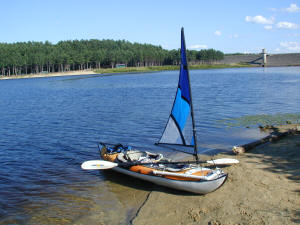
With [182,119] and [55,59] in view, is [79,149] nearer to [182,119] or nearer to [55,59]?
[182,119]

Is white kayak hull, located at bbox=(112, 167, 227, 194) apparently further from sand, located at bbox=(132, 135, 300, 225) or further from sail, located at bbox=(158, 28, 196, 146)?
sail, located at bbox=(158, 28, 196, 146)

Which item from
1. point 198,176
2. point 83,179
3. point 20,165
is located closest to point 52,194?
point 83,179

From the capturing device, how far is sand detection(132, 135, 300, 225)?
954 cm

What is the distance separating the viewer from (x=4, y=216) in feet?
39.0

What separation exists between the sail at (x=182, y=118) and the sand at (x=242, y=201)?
2.39 meters

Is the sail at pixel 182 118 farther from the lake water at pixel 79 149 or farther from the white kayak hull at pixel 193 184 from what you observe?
the lake water at pixel 79 149

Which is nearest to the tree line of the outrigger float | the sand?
the outrigger float

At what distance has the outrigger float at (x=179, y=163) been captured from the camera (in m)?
11.6

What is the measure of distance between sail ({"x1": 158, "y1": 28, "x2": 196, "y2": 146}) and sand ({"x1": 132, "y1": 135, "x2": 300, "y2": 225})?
2395mm

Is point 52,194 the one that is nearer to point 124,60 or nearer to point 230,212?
point 230,212

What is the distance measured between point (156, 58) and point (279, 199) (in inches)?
7523

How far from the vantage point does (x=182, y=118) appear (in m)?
13.6

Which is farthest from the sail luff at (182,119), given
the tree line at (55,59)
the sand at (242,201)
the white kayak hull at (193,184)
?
the tree line at (55,59)

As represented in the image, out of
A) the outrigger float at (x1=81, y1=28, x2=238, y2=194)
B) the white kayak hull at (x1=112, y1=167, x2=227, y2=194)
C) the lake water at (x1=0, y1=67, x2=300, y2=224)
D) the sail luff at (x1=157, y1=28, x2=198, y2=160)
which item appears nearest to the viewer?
A: the white kayak hull at (x1=112, y1=167, x2=227, y2=194)
